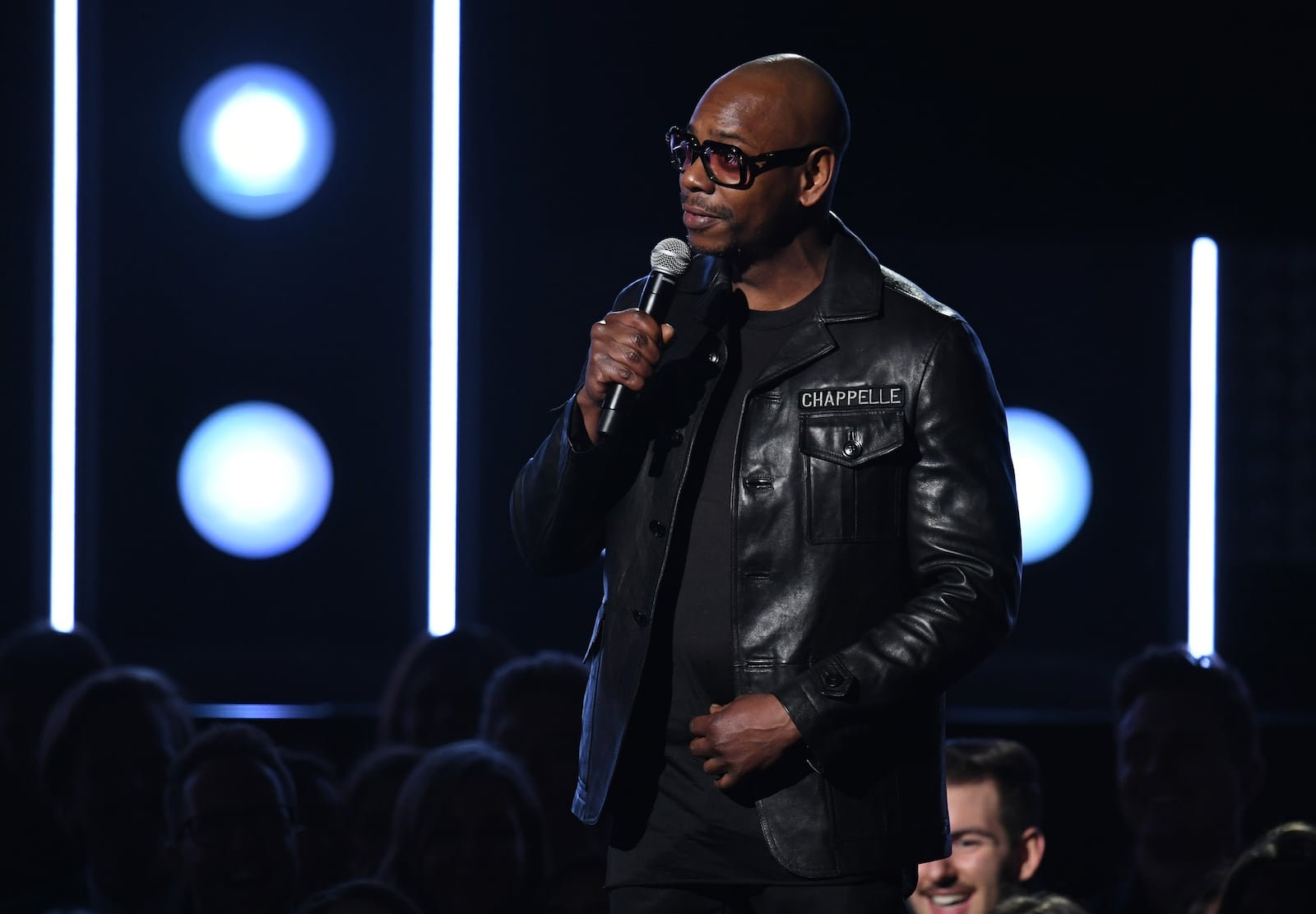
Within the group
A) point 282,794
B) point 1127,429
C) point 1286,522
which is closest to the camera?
point 282,794

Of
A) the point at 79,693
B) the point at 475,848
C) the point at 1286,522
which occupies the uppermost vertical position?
the point at 1286,522

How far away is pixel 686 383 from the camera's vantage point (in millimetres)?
1864

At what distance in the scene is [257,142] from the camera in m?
5.72

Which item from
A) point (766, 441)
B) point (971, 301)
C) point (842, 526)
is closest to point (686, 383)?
point (766, 441)

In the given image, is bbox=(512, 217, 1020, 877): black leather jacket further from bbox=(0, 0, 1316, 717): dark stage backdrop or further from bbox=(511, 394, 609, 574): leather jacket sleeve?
bbox=(0, 0, 1316, 717): dark stage backdrop

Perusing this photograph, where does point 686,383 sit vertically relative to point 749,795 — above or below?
above

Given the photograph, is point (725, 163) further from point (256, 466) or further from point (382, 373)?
point (256, 466)

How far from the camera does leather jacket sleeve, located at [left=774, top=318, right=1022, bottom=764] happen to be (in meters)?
1.69

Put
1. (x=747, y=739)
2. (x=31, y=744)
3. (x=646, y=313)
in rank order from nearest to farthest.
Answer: (x=747, y=739), (x=646, y=313), (x=31, y=744)

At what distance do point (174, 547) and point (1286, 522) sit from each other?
3.54 meters

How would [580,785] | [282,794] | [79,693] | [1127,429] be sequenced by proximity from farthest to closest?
[1127,429] < [79,693] < [282,794] < [580,785]

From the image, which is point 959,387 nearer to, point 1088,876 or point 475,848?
point 475,848

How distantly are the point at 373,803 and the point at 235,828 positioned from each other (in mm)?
593

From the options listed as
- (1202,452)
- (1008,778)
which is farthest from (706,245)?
(1202,452)
